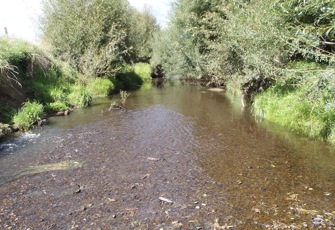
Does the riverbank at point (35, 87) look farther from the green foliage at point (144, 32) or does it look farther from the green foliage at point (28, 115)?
the green foliage at point (144, 32)

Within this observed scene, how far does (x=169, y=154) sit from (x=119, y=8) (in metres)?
22.2

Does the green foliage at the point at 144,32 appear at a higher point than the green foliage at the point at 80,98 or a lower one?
higher

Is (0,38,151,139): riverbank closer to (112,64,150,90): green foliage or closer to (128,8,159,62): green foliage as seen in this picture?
(112,64,150,90): green foliage

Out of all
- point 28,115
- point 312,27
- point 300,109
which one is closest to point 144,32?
point 28,115

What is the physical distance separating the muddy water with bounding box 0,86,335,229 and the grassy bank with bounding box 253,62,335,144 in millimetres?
635

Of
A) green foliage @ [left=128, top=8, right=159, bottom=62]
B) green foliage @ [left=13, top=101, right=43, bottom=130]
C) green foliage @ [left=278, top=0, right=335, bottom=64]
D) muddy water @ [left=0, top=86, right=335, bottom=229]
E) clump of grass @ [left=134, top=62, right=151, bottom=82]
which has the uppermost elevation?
green foliage @ [left=128, top=8, right=159, bottom=62]

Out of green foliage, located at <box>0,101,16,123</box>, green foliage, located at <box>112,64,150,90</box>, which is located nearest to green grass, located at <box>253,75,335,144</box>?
green foliage, located at <box>0,101,16,123</box>

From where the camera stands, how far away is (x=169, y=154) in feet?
34.5

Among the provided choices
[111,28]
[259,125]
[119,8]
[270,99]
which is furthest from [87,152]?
[119,8]

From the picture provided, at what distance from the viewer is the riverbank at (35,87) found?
14.4 metres

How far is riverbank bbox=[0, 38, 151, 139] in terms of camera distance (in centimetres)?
1442

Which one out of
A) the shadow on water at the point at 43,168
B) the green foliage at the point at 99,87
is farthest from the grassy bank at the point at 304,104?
the green foliage at the point at 99,87

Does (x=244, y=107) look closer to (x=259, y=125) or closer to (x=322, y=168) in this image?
(x=259, y=125)

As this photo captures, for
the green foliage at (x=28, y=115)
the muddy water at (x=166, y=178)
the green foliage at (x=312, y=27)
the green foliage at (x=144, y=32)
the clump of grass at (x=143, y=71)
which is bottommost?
the muddy water at (x=166, y=178)
